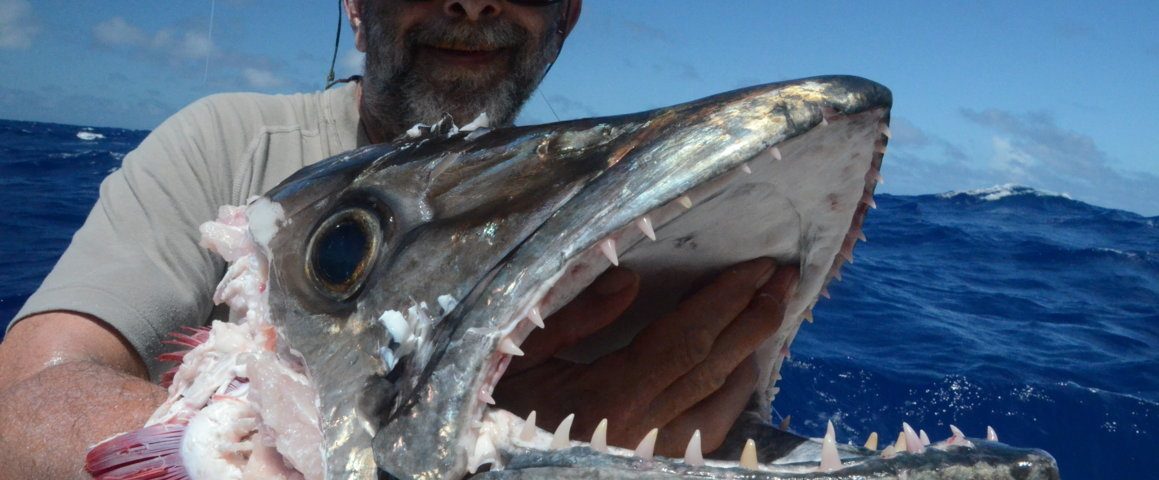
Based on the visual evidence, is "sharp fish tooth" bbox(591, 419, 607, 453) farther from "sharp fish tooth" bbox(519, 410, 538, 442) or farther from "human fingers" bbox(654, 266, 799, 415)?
"human fingers" bbox(654, 266, 799, 415)

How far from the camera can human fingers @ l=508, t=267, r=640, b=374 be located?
1.62 metres

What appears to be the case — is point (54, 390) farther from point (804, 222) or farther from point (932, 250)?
point (932, 250)

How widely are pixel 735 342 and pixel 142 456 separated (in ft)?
3.73

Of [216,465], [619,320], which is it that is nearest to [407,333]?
[216,465]

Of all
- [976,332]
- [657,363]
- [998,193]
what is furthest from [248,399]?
A: [998,193]

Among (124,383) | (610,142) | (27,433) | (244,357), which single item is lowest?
(27,433)

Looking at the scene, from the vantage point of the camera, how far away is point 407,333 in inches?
51.7

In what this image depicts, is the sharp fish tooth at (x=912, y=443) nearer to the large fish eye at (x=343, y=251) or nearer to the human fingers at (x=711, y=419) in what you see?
the human fingers at (x=711, y=419)

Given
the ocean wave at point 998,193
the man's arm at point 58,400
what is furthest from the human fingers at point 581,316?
the ocean wave at point 998,193

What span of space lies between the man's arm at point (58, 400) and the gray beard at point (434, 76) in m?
1.30

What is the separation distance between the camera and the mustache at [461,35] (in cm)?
299

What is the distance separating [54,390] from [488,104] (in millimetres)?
1839

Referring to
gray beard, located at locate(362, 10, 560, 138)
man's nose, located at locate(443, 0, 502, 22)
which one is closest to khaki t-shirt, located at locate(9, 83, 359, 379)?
gray beard, located at locate(362, 10, 560, 138)

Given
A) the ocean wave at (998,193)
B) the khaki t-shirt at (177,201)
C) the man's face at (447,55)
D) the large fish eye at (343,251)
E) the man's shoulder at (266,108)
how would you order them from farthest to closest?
the ocean wave at (998,193), the man's face at (447,55), the man's shoulder at (266,108), the khaki t-shirt at (177,201), the large fish eye at (343,251)
